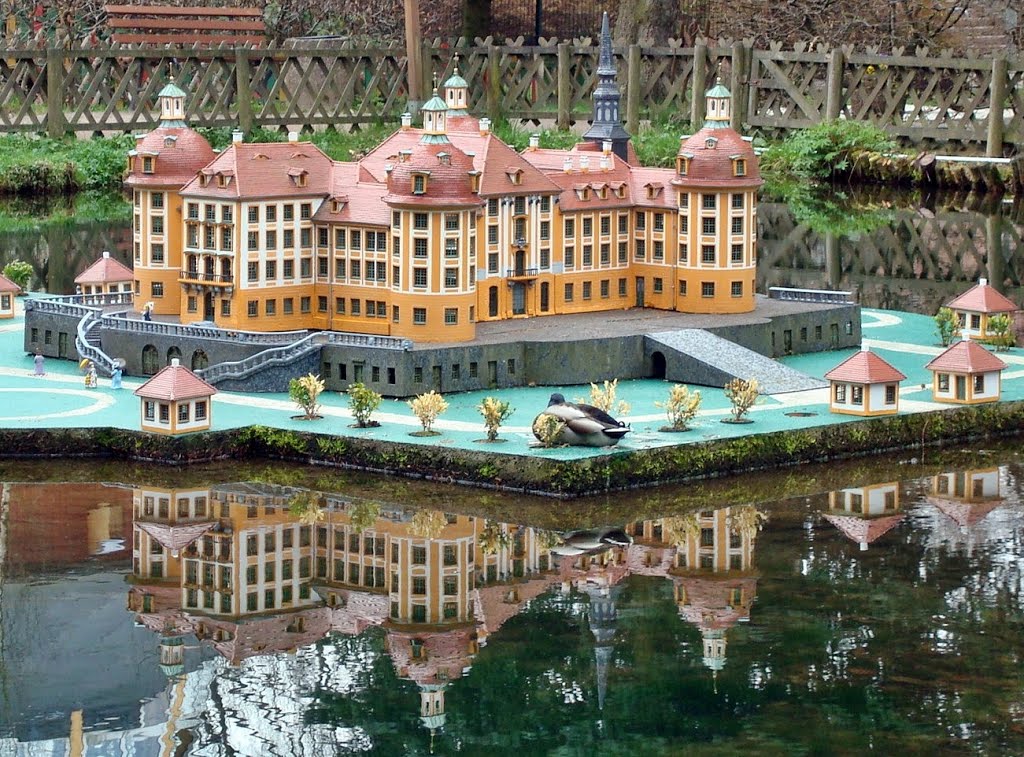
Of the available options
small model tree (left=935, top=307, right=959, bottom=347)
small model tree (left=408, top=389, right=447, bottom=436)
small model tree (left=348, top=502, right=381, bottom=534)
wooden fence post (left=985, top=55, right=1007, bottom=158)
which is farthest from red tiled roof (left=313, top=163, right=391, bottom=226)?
wooden fence post (left=985, top=55, right=1007, bottom=158)

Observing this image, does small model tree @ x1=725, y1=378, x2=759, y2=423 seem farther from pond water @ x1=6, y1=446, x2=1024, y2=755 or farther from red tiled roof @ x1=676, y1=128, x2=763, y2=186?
red tiled roof @ x1=676, y1=128, x2=763, y2=186

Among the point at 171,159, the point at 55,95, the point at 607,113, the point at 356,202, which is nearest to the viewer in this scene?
the point at 356,202

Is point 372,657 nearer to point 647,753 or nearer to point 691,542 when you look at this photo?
point 647,753

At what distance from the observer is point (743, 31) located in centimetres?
13262

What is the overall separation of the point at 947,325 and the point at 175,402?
23216 millimetres

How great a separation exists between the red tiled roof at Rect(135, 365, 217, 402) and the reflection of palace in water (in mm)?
2867

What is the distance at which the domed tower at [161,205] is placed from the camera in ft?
224

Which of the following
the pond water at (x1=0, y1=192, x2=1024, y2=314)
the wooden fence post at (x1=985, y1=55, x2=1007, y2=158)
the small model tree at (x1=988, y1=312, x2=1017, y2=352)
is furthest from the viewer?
the wooden fence post at (x1=985, y1=55, x2=1007, y2=158)

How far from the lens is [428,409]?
191 feet

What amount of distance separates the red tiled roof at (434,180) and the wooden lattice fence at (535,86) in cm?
5025

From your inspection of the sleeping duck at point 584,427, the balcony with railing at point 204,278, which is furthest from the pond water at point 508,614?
the balcony with railing at point 204,278

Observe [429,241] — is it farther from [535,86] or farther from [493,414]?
[535,86]

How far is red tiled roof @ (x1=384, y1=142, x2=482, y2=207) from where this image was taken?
6419cm

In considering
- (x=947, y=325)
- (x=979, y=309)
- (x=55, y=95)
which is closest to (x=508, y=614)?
(x=947, y=325)
